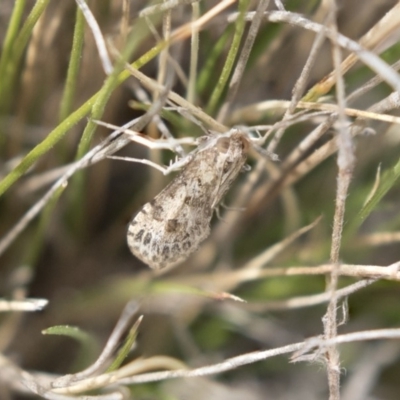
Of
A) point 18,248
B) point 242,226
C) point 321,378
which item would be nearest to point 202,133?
point 242,226

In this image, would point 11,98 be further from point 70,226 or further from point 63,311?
point 63,311

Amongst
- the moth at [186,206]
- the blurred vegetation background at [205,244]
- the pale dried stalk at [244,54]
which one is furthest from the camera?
the blurred vegetation background at [205,244]

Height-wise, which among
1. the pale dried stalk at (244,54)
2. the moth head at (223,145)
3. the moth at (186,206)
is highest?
the pale dried stalk at (244,54)

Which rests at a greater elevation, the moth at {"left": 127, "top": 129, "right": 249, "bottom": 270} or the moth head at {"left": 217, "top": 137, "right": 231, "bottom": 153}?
the moth head at {"left": 217, "top": 137, "right": 231, "bottom": 153}

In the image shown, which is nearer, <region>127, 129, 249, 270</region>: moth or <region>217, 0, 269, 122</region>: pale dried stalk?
<region>217, 0, 269, 122</region>: pale dried stalk

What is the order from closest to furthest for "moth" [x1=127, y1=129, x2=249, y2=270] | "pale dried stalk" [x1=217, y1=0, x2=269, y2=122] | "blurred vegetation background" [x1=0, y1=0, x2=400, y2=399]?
"pale dried stalk" [x1=217, y1=0, x2=269, y2=122], "moth" [x1=127, y1=129, x2=249, y2=270], "blurred vegetation background" [x1=0, y1=0, x2=400, y2=399]
